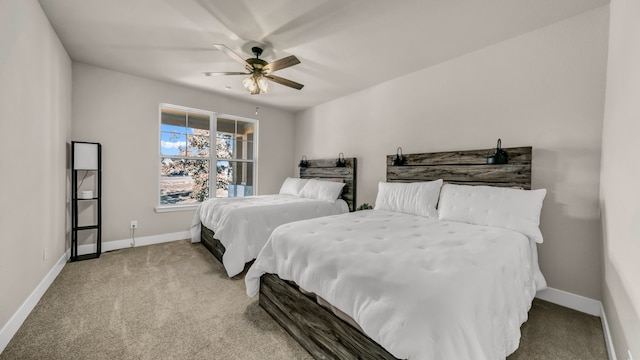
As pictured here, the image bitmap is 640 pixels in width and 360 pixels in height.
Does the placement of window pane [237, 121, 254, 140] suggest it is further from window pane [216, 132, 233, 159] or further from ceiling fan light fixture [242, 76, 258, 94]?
ceiling fan light fixture [242, 76, 258, 94]

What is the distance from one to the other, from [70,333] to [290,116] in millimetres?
4609

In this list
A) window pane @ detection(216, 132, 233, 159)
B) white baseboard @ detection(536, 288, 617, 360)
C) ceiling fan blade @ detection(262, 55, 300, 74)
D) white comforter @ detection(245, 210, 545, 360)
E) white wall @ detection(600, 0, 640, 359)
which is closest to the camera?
white comforter @ detection(245, 210, 545, 360)

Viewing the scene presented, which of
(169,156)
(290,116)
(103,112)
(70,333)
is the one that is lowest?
(70,333)

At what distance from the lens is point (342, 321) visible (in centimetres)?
139

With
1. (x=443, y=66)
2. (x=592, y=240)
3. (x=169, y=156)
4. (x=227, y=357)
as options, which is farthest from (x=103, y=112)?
(x=592, y=240)

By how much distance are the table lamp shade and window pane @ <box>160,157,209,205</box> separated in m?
0.93

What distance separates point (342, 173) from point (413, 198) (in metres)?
1.72

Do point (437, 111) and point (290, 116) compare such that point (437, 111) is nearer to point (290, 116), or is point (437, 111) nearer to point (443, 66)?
point (443, 66)

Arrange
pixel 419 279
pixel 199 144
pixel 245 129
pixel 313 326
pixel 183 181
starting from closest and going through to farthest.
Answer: pixel 419 279
pixel 313 326
pixel 183 181
pixel 199 144
pixel 245 129

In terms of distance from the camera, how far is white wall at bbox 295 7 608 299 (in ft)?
6.84

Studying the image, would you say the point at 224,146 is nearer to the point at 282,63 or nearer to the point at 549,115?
the point at 282,63

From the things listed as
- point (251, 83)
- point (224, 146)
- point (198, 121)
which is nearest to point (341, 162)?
point (251, 83)

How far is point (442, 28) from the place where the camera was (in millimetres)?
2311

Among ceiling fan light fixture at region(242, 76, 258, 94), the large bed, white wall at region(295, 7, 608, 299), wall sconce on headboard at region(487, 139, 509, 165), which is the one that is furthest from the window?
wall sconce on headboard at region(487, 139, 509, 165)
